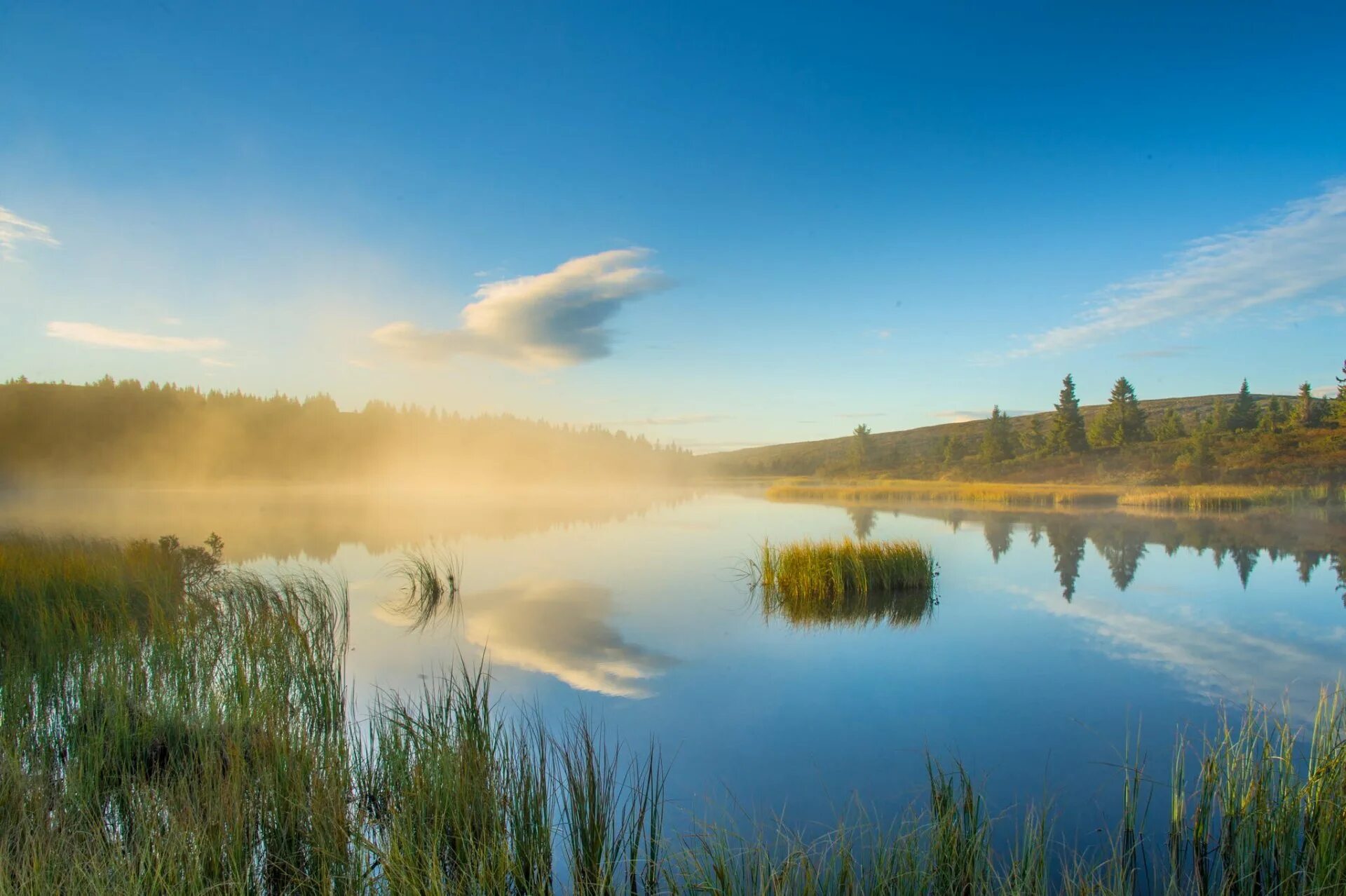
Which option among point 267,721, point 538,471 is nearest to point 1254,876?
point 267,721

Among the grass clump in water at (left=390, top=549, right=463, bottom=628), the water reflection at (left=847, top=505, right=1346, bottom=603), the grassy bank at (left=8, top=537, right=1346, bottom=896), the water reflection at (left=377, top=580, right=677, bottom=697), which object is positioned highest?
the grassy bank at (left=8, top=537, right=1346, bottom=896)

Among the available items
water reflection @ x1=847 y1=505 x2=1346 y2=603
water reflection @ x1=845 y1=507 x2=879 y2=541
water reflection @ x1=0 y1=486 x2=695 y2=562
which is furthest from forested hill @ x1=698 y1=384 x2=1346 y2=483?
water reflection @ x1=0 y1=486 x2=695 y2=562

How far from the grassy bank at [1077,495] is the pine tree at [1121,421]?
32.7 ft

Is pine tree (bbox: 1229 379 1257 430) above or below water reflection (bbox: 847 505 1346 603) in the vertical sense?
above

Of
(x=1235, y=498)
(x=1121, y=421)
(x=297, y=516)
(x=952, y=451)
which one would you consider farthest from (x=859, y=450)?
(x=297, y=516)

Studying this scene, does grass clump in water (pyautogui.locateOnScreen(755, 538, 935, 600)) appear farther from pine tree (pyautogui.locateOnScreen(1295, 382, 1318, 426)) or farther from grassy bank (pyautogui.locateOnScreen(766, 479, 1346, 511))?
pine tree (pyautogui.locateOnScreen(1295, 382, 1318, 426))

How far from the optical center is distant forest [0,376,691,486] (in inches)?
2005

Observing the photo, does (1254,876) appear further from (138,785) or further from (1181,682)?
(138,785)

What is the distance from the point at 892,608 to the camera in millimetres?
10711

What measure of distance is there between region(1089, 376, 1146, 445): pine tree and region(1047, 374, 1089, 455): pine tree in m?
1.34

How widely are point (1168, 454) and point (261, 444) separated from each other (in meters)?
87.2

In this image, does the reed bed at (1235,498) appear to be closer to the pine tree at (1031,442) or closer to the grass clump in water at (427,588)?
the pine tree at (1031,442)

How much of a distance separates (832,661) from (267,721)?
583 centimetres

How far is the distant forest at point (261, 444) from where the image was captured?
50.9 meters
